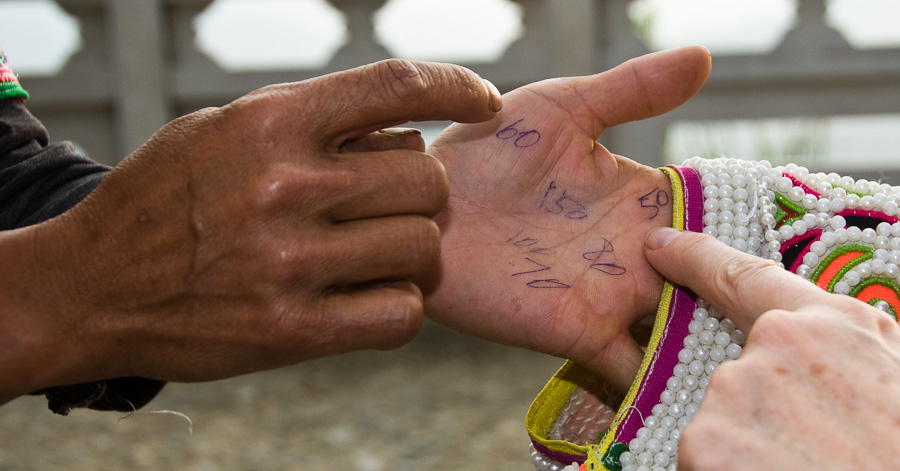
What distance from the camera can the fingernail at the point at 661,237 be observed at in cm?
75

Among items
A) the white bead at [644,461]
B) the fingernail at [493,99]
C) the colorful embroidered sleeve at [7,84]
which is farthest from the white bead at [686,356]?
the colorful embroidered sleeve at [7,84]

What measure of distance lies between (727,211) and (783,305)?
26 centimetres

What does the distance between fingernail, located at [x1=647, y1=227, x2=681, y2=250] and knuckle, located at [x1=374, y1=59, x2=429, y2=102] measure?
313 millimetres

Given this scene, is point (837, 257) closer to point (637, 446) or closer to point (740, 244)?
point (740, 244)

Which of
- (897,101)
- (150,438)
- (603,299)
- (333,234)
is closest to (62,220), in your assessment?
(333,234)

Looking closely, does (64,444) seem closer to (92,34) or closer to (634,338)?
(92,34)

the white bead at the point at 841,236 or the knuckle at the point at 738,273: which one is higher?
the knuckle at the point at 738,273

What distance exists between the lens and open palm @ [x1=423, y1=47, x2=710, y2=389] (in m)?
0.80

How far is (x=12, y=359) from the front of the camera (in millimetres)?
550

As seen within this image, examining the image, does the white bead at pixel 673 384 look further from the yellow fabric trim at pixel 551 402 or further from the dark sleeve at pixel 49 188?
the dark sleeve at pixel 49 188

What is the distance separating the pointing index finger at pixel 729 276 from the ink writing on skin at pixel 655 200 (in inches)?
3.2

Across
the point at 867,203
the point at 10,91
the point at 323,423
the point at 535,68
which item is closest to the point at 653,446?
the point at 867,203

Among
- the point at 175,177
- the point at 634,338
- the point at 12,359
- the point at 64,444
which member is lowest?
the point at 64,444

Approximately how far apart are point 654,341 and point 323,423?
1.19m
